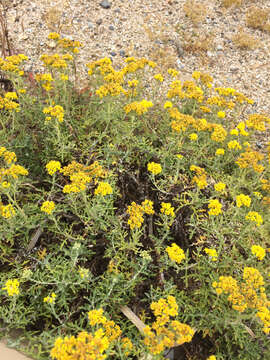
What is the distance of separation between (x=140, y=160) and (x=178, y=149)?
0.46m

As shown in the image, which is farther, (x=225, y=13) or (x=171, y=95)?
(x=225, y=13)

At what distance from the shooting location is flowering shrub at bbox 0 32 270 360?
2.11 m

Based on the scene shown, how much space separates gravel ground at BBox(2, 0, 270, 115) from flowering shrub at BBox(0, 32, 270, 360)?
7.73ft

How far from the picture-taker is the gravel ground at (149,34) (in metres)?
5.81

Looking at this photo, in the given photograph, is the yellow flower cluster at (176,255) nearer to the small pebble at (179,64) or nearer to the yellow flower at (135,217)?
the yellow flower at (135,217)

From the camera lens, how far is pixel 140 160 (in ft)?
11.3

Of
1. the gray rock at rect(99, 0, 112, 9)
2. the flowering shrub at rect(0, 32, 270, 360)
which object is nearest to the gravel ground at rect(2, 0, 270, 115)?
the gray rock at rect(99, 0, 112, 9)

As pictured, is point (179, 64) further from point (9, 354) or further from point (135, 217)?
point (9, 354)

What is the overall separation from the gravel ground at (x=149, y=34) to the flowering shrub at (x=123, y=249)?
7.73ft

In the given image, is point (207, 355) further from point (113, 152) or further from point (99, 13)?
point (99, 13)

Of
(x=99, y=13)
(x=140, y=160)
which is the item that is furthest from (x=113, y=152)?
(x=99, y=13)

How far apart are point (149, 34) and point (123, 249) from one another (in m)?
5.27

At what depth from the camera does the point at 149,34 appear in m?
6.33

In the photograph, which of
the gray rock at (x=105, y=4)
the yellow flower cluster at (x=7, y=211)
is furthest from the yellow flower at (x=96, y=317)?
the gray rock at (x=105, y=4)
